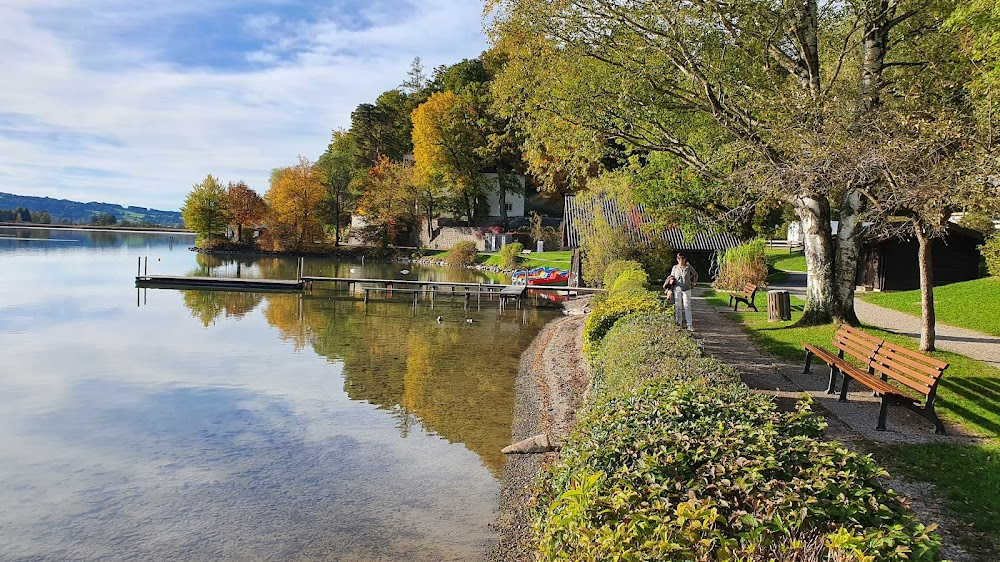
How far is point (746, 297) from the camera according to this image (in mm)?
22875

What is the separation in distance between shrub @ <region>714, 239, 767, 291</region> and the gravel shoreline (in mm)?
9819

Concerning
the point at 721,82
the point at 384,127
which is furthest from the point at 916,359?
the point at 384,127

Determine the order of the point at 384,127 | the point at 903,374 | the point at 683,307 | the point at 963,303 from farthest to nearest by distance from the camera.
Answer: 1. the point at 384,127
2. the point at 963,303
3. the point at 683,307
4. the point at 903,374

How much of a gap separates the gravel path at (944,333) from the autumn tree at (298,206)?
56530 mm

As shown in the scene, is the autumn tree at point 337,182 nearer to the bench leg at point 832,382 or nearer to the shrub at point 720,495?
the bench leg at point 832,382

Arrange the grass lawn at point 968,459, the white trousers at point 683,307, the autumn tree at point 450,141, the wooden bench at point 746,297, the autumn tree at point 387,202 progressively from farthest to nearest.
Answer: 1. the autumn tree at point 387,202
2. the autumn tree at point 450,141
3. the wooden bench at point 746,297
4. the white trousers at point 683,307
5. the grass lawn at point 968,459

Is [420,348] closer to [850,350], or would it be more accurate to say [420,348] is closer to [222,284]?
[850,350]

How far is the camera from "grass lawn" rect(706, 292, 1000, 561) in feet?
20.8

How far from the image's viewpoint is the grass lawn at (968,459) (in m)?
6.33

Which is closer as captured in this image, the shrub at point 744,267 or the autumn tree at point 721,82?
the autumn tree at point 721,82

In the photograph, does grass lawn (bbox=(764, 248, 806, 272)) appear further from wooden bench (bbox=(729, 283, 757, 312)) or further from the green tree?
the green tree

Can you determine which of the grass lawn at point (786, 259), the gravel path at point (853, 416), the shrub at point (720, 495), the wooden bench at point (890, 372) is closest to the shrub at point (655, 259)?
the grass lawn at point (786, 259)

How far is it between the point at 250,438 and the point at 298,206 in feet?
197

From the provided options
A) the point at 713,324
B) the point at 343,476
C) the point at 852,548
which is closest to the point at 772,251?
the point at 713,324
